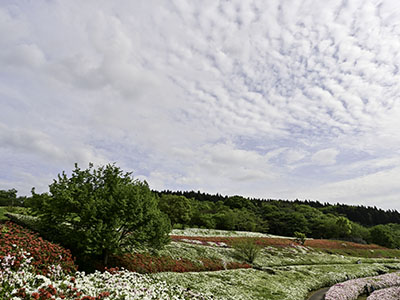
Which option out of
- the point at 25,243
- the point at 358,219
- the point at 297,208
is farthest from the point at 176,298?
the point at 358,219

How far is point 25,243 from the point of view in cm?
1584

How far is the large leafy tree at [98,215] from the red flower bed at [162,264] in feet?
5.21

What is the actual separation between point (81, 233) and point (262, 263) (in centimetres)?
2459

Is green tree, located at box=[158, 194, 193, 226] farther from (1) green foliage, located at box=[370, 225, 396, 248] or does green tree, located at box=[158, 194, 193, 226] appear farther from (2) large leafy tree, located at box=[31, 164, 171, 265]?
(1) green foliage, located at box=[370, 225, 396, 248]

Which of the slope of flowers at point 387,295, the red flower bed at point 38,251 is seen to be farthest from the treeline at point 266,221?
the red flower bed at point 38,251

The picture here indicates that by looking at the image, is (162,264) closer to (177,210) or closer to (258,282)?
(258,282)

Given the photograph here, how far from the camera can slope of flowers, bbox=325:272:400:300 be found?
21.5 m

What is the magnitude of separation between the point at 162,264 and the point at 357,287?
19897 millimetres

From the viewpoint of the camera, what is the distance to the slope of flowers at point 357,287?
2146 cm

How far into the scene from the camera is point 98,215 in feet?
61.4

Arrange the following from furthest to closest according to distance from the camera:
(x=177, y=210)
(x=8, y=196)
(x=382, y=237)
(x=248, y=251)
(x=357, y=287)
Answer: (x=382, y=237) < (x=177, y=210) < (x=8, y=196) < (x=248, y=251) < (x=357, y=287)

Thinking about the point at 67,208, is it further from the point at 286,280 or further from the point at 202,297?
the point at 286,280

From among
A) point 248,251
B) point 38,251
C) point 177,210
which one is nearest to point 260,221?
point 177,210

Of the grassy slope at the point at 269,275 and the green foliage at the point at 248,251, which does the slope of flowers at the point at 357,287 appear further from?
the green foliage at the point at 248,251
